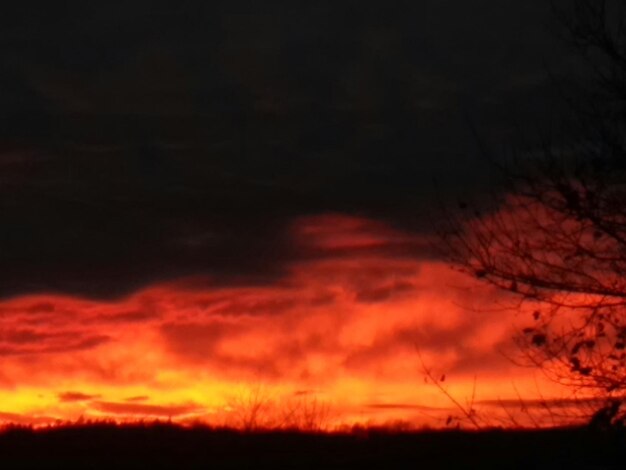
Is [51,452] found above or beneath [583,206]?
beneath

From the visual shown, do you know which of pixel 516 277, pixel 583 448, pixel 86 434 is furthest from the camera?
pixel 86 434

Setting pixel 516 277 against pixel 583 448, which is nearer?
pixel 583 448

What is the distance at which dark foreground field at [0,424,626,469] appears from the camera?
55.8ft

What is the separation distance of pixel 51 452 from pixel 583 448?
6612 mm

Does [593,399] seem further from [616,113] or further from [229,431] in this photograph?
[229,431]

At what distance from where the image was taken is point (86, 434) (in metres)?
19.6

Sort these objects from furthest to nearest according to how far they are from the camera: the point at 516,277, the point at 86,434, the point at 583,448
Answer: the point at 86,434 → the point at 516,277 → the point at 583,448

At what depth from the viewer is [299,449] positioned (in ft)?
61.6

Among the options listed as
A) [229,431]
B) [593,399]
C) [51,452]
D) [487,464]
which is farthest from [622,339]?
[51,452]

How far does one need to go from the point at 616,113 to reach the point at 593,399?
11.5 ft

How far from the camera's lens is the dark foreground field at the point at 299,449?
1702 centimetres

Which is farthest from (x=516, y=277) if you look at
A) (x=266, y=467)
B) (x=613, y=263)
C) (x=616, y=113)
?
(x=266, y=467)

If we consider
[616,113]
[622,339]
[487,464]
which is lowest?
[487,464]

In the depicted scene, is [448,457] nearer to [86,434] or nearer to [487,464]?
[487,464]
